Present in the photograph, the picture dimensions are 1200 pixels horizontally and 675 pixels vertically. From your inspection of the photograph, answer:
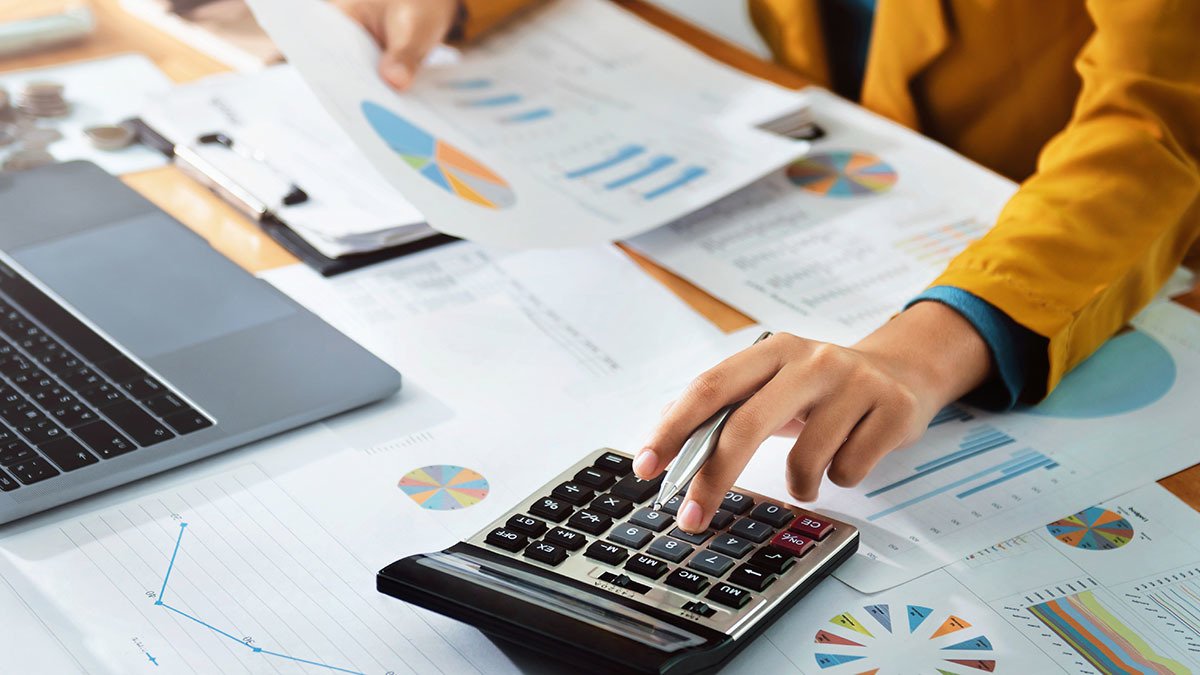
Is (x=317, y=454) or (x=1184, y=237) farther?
(x=1184, y=237)

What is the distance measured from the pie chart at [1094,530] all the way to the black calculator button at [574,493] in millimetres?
227

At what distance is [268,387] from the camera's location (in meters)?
0.68

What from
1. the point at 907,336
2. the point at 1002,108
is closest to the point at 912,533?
the point at 907,336

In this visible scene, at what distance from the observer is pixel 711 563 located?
0.54 meters

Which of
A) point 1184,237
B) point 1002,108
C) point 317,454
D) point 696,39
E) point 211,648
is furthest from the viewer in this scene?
point 696,39

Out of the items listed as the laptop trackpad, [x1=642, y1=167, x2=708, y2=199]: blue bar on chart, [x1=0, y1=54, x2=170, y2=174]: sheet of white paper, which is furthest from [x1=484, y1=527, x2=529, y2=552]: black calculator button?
[x1=0, y1=54, x2=170, y2=174]: sheet of white paper

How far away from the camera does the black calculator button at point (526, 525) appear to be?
563 mm

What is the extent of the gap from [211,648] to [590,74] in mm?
712

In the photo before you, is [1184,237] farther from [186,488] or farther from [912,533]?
[186,488]

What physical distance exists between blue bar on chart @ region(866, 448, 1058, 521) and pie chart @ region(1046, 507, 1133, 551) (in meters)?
0.04

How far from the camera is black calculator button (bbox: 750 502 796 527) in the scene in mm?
575

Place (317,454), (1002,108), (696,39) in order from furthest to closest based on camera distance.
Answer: (696,39) < (1002,108) < (317,454)

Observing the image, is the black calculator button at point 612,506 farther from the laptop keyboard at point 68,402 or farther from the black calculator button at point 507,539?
the laptop keyboard at point 68,402

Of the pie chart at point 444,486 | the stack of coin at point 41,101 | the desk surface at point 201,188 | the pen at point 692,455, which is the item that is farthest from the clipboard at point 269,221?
the pen at point 692,455
